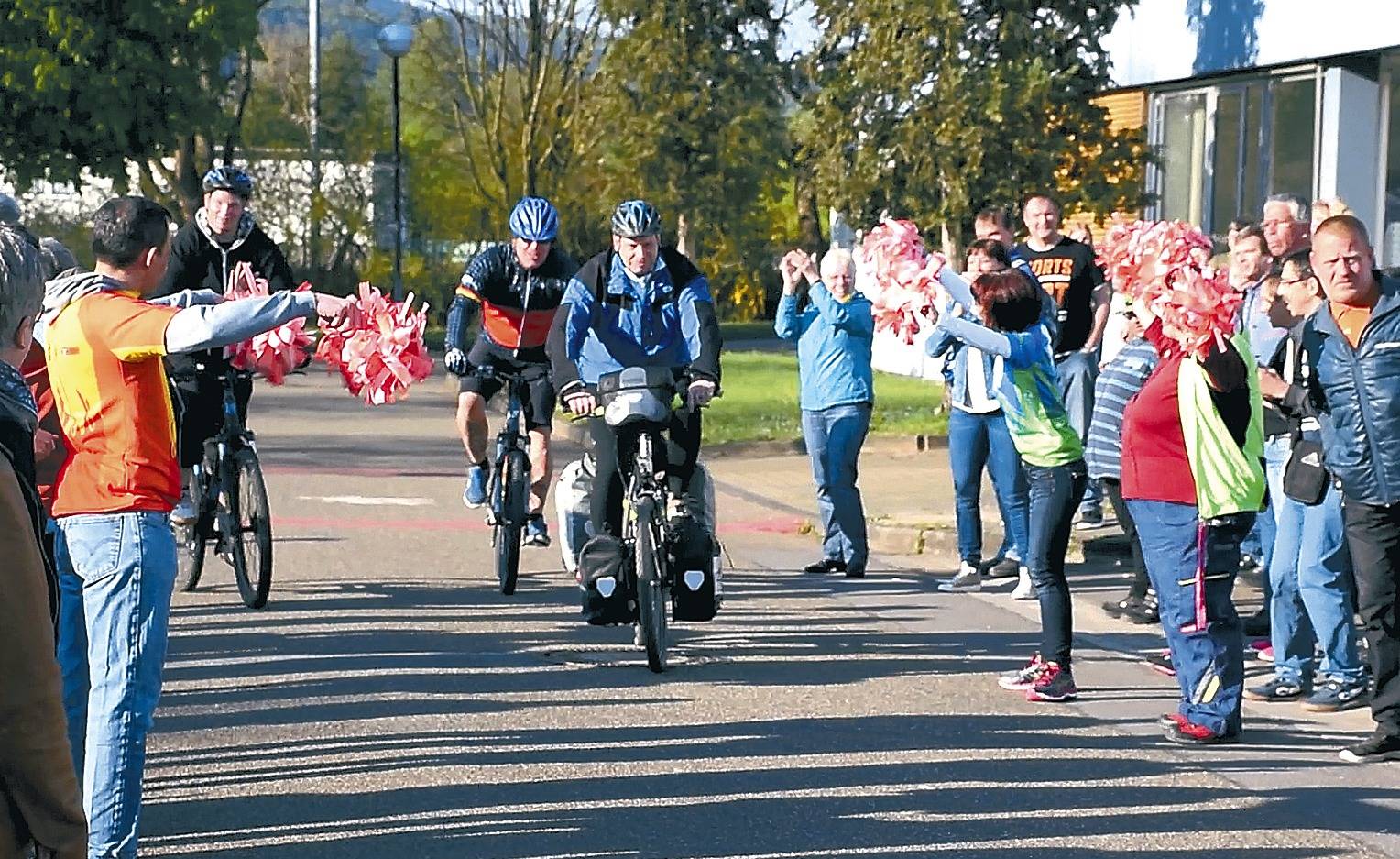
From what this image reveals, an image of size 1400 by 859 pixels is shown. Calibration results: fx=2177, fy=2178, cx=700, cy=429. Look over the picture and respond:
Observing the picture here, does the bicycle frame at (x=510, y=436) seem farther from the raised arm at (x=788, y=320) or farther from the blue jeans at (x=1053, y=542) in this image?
the blue jeans at (x=1053, y=542)

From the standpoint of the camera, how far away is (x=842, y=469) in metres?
12.5

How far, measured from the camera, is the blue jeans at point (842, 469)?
41.1 feet

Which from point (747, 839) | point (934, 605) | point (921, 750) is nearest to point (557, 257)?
point (934, 605)

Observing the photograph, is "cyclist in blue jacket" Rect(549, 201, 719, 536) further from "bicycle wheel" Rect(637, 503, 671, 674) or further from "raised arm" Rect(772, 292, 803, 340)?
"raised arm" Rect(772, 292, 803, 340)

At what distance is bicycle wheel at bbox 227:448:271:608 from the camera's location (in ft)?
35.8

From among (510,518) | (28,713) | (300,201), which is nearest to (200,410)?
(510,518)

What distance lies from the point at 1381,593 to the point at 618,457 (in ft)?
11.1

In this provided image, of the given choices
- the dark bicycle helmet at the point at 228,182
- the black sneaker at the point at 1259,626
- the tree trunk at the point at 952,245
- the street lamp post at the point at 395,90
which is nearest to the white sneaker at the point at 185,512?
the dark bicycle helmet at the point at 228,182

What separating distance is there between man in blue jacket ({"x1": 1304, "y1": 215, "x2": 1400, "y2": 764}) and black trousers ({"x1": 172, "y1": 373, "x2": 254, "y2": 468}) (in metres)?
5.53

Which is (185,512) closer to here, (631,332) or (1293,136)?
(631,332)

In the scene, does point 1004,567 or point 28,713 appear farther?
point 1004,567

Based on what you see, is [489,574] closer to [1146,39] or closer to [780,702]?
[780,702]

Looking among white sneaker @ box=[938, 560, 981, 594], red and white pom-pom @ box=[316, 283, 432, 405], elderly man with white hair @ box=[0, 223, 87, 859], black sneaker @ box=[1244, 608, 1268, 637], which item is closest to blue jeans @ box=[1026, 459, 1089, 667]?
black sneaker @ box=[1244, 608, 1268, 637]

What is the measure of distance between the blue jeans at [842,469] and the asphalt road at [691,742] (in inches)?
11.3
